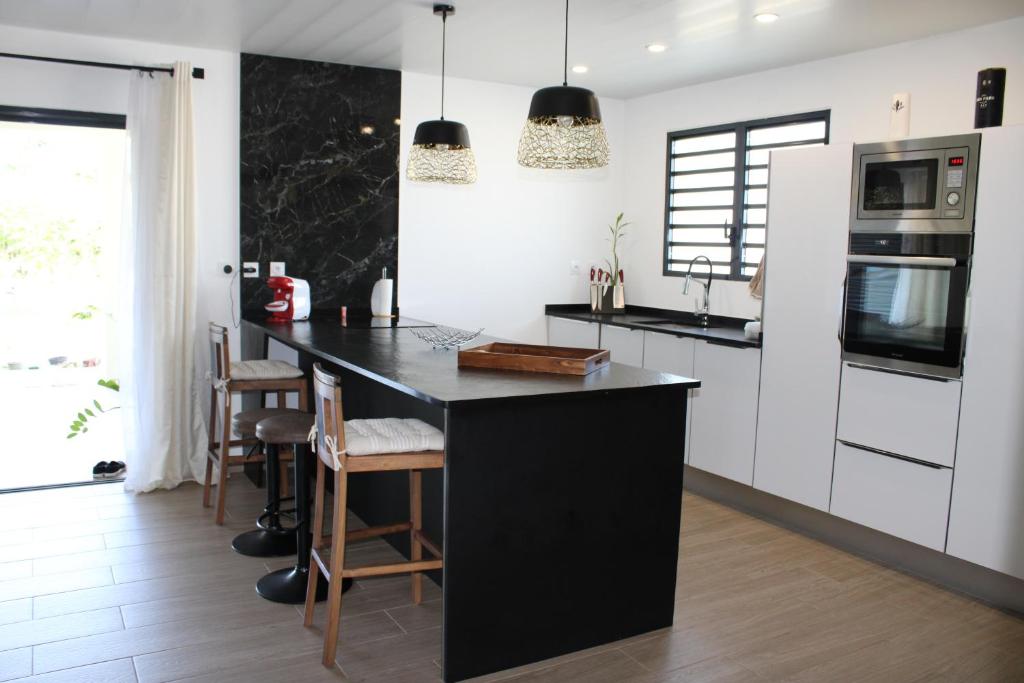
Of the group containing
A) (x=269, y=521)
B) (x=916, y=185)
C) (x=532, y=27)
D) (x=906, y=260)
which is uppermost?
(x=532, y=27)

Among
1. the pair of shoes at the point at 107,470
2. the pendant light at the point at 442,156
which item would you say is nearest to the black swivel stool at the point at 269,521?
the pendant light at the point at 442,156

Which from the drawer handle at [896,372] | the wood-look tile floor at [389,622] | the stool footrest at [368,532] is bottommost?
the wood-look tile floor at [389,622]

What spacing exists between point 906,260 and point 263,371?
306 centimetres

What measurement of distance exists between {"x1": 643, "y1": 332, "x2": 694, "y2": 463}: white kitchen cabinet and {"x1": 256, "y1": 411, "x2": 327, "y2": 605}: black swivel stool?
227 cm

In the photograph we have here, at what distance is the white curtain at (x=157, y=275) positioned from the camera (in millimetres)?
4398

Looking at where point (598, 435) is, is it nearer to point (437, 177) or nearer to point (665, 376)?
point (665, 376)

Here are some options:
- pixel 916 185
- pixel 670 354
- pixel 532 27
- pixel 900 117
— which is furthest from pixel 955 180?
pixel 532 27

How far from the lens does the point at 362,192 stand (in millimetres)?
5148

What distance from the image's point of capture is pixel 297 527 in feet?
10.4

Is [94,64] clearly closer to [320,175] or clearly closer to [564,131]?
[320,175]

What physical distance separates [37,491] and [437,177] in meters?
2.80

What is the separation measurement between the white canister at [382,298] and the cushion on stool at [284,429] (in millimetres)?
1737

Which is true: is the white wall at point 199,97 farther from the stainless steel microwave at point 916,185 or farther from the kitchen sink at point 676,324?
the stainless steel microwave at point 916,185

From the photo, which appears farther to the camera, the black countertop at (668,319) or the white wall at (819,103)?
the black countertop at (668,319)
